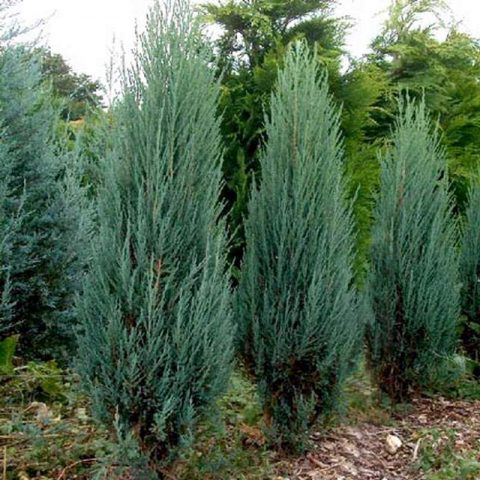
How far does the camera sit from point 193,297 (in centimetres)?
264

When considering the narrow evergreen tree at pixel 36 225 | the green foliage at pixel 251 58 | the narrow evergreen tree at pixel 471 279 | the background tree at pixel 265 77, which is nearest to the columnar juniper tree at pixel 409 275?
the narrow evergreen tree at pixel 471 279

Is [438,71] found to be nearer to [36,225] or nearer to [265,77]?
[265,77]

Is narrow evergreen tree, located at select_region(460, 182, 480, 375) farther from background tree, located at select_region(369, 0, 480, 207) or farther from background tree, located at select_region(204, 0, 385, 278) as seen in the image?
background tree, located at select_region(369, 0, 480, 207)

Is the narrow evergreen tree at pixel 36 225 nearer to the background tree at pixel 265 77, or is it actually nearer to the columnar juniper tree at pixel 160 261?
the columnar juniper tree at pixel 160 261

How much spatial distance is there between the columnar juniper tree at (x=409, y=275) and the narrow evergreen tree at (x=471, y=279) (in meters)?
0.98

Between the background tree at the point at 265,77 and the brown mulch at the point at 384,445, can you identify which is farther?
the background tree at the point at 265,77

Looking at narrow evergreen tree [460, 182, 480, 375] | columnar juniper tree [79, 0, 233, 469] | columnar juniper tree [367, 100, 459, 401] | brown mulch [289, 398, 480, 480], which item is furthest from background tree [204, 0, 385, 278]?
columnar juniper tree [79, 0, 233, 469]

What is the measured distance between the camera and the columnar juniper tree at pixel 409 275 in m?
4.53

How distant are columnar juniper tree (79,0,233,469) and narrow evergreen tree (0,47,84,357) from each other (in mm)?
1463

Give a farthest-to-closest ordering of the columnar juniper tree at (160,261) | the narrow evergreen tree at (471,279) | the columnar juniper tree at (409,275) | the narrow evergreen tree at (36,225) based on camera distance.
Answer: the narrow evergreen tree at (471,279)
the columnar juniper tree at (409,275)
the narrow evergreen tree at (36,225)
the columnar juniper tree at (160,261)

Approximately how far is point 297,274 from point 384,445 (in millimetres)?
1345

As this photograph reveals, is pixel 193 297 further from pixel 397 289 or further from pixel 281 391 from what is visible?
pixel 397 289

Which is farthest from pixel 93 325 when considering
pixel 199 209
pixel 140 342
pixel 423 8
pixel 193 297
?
pixel 423 8

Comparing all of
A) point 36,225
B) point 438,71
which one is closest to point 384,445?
point 36,225
